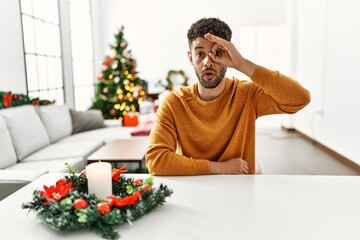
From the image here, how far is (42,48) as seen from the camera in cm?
472

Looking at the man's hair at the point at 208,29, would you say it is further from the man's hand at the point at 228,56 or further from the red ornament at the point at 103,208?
the red ornament at the point at 103,208

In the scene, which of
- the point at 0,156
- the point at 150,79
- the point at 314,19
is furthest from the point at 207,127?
the point at 150,79

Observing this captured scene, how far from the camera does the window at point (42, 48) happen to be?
14.1 feet

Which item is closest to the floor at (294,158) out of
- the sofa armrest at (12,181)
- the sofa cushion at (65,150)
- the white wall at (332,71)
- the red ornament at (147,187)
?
the white wall at (332,71)

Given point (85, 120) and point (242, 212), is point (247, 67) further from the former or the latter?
point (85, 120)

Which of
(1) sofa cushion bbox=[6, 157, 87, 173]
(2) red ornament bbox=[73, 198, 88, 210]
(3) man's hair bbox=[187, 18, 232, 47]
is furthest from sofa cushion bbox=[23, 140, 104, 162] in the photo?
(2) red ornament bbox=[73, 198, 88, 210]

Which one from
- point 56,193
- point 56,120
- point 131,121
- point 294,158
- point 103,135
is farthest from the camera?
point 131,121

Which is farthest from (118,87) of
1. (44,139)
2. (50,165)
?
(50,165)

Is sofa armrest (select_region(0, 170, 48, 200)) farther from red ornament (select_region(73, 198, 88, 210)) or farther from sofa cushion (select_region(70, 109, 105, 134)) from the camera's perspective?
sofa cushion (select_region(70, 109, 105, 134))

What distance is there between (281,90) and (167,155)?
50 centimetres

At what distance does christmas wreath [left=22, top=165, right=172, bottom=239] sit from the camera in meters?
0.81

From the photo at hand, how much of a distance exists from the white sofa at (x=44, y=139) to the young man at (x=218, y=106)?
0.96 meters

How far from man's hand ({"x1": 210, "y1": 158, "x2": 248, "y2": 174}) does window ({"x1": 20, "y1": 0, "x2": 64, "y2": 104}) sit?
11.8ft

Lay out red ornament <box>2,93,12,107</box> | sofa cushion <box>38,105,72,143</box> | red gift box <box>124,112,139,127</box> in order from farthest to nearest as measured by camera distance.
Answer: red gift box <box>124,112,139,127</box>, sofa cushion <box>38,105,72,143</box>, red ornament <box>2,93,12,107</box>
